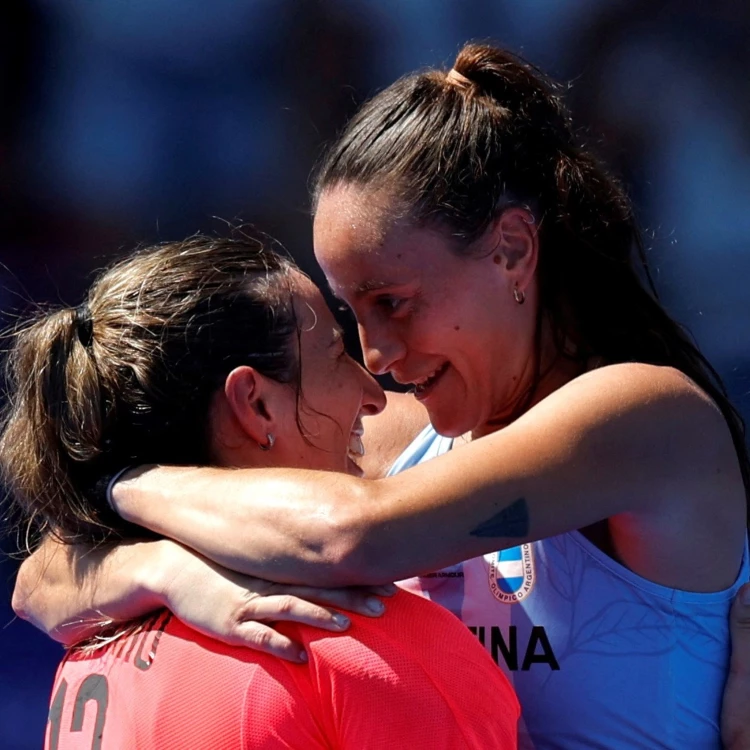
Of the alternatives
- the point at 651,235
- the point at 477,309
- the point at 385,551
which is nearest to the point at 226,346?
the point at 385,551

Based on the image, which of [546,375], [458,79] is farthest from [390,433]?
[458,79]

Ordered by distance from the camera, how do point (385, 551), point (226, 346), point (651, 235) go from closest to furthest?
point (385, 551), point (226, 346), point (651, 235)

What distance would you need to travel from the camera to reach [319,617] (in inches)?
48.2

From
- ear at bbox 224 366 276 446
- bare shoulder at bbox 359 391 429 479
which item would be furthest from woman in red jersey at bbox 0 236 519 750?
bare shoulder at bbox 359 391 429 479

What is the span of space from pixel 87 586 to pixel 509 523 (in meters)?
0.62

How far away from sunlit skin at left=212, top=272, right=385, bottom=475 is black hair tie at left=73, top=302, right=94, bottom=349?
0.22 m

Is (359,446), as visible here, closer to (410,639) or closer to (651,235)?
(410,639)

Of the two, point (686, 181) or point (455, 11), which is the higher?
point (455, 11)

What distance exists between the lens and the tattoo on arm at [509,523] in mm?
1383

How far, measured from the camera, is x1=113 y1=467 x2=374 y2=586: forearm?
1307 mm

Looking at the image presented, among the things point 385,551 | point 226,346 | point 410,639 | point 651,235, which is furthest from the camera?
point 651,235

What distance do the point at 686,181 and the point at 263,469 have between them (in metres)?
1.76

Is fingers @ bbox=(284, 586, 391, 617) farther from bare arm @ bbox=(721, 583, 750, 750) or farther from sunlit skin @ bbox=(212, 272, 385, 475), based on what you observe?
bare arm @ bbox=(721, 583, 750, 750)

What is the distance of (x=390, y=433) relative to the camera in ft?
7.63
